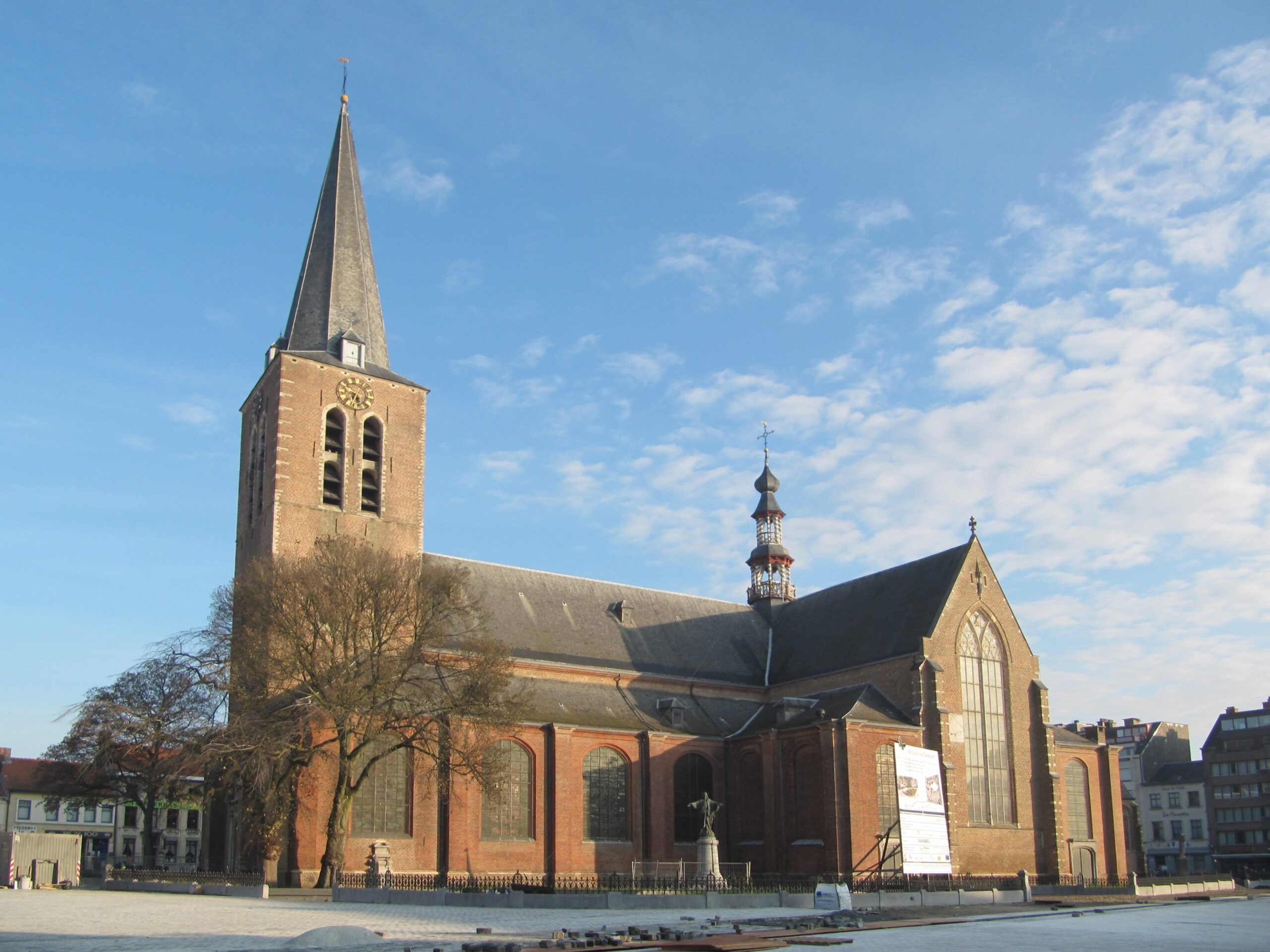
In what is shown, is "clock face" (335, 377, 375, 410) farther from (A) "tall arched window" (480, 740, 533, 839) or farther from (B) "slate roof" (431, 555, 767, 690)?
(A) "tall arched window" (480, 740, 533, 839)

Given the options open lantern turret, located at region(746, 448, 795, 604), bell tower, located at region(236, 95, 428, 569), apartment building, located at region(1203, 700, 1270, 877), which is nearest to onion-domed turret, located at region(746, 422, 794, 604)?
open lantern turret, located at region(746, 448, 795, 604)

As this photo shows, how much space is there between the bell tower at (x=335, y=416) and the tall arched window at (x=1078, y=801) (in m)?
30.3

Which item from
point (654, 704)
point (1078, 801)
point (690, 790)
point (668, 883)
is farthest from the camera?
point (1078, 801)

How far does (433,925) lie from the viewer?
22.3 meters

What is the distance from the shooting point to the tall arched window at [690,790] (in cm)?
4428

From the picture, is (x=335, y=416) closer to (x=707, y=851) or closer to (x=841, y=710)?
(x=707, y=851)

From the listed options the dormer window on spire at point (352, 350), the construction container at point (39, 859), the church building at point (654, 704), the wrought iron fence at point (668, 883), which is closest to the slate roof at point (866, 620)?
the church building at point (654, 704)

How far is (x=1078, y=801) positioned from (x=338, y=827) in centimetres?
3261

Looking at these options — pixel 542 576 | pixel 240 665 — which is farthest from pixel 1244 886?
pixel 240 665

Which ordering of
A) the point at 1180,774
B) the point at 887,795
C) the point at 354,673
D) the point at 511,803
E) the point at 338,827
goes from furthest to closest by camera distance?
the point at 1180,774 → the point at 887,795 → the point at 511,803 → the point at 354,673 → the point at 338,827

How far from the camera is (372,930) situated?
66.8 ft

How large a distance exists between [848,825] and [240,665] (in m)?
21.6

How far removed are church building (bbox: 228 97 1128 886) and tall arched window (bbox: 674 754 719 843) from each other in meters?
0.09

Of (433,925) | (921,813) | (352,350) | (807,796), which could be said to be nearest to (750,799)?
(807,796)
